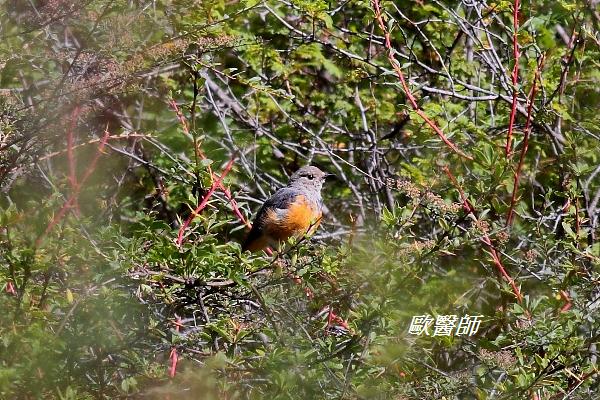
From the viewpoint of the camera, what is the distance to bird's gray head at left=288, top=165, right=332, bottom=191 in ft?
18.1

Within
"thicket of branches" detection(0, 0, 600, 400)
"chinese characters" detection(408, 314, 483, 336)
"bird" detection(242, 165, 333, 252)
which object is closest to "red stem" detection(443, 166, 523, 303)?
"thicket of branches" detection(0, 0, 600, 400)

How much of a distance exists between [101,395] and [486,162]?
1724 millimetres

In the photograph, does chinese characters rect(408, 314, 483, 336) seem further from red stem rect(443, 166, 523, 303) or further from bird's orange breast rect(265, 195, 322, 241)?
bird's orange breast rect(265, 195, 322, 241)

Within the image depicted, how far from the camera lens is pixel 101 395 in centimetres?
285

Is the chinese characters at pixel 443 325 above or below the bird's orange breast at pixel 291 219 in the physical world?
above

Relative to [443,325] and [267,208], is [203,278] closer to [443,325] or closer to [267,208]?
[443,325]

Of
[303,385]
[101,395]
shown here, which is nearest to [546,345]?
[303,385]

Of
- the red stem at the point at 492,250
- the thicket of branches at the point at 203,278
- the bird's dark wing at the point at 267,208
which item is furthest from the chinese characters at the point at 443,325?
the bird's dark wing at the point at 267,208

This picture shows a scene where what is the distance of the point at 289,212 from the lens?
534 cm

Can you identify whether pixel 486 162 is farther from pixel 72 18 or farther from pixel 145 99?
pixel 145 99

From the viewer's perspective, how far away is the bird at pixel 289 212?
522 cm

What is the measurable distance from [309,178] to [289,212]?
302 mm

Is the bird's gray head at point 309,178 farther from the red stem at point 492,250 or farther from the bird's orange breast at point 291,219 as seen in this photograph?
the red stem at point 492,250

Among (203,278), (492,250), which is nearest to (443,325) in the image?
(492,250)
